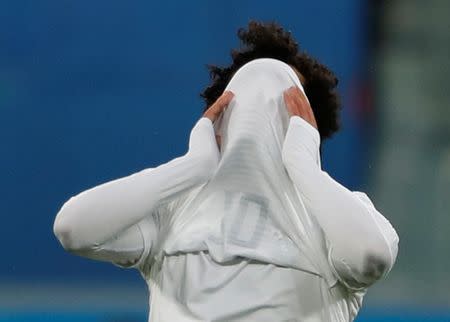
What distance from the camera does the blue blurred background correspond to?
108 inches

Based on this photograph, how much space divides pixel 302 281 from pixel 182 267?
0.10m

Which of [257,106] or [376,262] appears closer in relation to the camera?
[376,262]

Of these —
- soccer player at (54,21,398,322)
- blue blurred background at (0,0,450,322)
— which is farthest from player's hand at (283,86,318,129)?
blue blurred background at (0,0,450,322)

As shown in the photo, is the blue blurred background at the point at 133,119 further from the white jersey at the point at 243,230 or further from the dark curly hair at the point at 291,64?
the white jersey at the point at 243,230

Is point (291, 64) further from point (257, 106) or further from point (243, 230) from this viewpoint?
point (243, 230)

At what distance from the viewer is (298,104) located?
4.97 ft

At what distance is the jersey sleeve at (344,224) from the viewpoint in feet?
4.59

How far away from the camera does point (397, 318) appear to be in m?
2.51

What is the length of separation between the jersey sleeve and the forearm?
0.08m

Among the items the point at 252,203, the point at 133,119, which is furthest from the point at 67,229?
the point at 133,119

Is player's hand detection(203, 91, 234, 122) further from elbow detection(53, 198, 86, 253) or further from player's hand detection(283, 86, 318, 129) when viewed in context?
elbow detection(53, 198, 86, 253)

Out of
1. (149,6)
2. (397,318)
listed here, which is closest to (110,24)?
(149,6)

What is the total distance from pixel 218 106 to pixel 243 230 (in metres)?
0.12

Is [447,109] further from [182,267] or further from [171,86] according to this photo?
[182,267]
